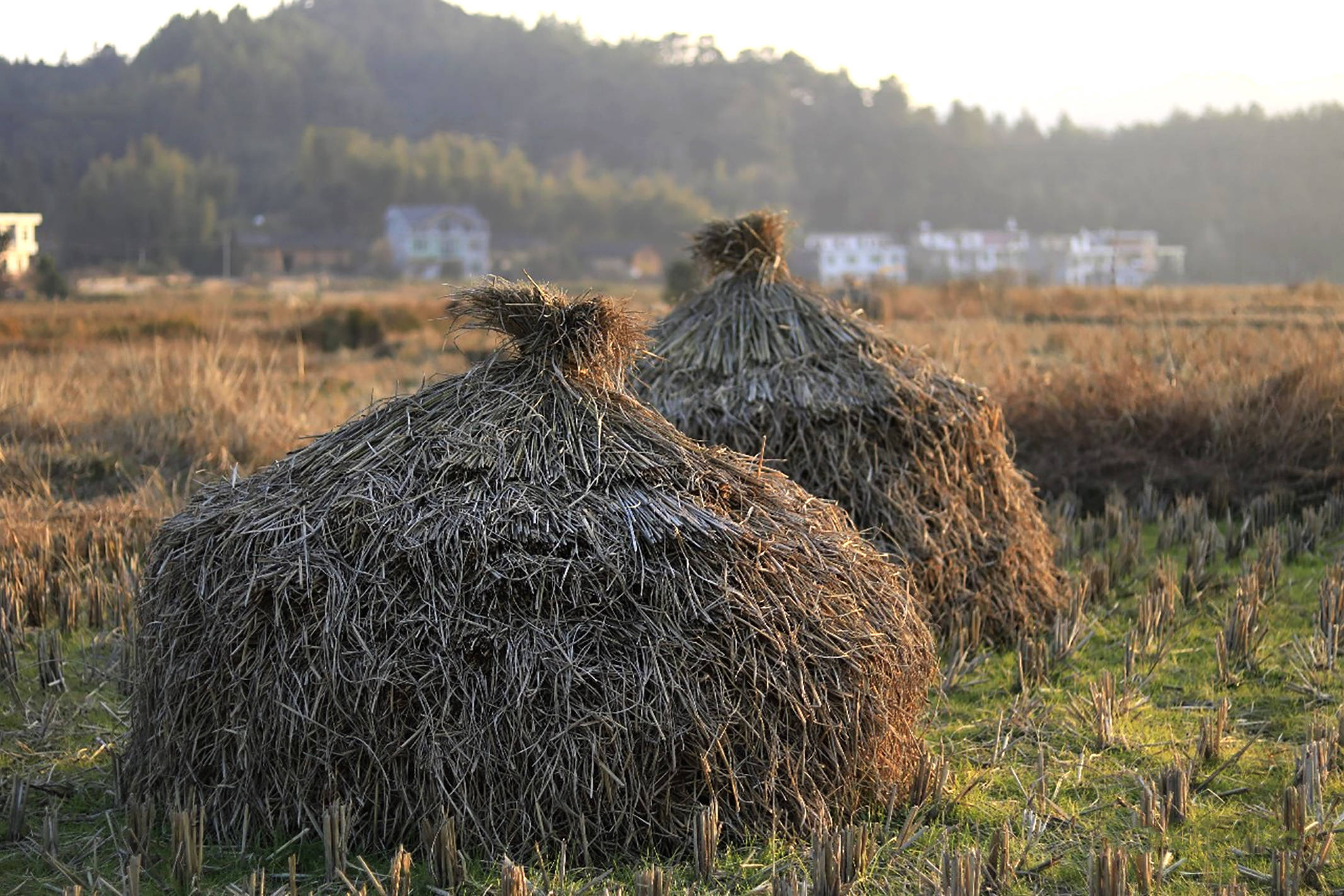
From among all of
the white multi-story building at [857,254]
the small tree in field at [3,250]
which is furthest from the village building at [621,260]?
the small tree in field at [3,250]

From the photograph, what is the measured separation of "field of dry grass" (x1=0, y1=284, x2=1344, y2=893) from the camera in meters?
4.06

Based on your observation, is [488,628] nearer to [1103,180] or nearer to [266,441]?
[266,441]

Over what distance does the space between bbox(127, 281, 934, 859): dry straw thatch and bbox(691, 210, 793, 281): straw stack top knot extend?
2.95 m

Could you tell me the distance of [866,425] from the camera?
21.1 feet

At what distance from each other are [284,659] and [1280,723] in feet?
13.5

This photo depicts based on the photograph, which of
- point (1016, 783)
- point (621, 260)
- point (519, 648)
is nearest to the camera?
point (519, 648)

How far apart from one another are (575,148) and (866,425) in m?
95.8

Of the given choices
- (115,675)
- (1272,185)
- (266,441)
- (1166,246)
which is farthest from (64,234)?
(1272,185)

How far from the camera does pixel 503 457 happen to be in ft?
13.9

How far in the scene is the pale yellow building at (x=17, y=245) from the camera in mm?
20906

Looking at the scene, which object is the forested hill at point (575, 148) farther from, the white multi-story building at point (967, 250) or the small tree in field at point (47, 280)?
the small tree in field at point (47, 280)

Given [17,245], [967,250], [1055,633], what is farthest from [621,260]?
[1055,633]

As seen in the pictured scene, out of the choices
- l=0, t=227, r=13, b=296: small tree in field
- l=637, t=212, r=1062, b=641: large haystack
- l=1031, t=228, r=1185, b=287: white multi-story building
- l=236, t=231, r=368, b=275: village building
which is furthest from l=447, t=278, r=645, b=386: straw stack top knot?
l=1031, t=228, r=1185, b=287: white multi-story building

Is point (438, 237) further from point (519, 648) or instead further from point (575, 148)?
point (519, 648)
